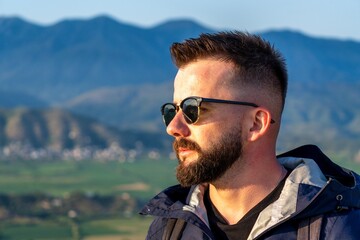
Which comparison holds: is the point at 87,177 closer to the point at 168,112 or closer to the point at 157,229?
the point at 168,112

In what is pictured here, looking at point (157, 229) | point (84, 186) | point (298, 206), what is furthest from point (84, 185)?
point (298, 206)

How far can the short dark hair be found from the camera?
461 cm

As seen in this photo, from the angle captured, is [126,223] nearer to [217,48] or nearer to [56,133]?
[217,48]

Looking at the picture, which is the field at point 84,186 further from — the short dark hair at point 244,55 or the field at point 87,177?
the short dark hair at point 244,55

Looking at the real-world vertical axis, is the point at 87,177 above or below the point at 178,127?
above

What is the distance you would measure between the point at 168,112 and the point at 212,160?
451mm

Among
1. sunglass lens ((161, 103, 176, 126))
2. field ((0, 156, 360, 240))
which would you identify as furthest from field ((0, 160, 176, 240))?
sunglass lens ((161, 103, 176, 126))

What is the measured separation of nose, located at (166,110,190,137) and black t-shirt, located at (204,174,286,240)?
1.51 ft

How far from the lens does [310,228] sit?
4199mm

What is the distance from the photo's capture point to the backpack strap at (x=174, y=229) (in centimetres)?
453

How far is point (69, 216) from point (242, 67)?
6056 centimetres

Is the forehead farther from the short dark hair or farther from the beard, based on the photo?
the beard

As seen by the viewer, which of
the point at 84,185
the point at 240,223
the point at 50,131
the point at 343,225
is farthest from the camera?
the point at 50,131

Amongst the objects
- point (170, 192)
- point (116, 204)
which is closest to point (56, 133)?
point (116, 204)
